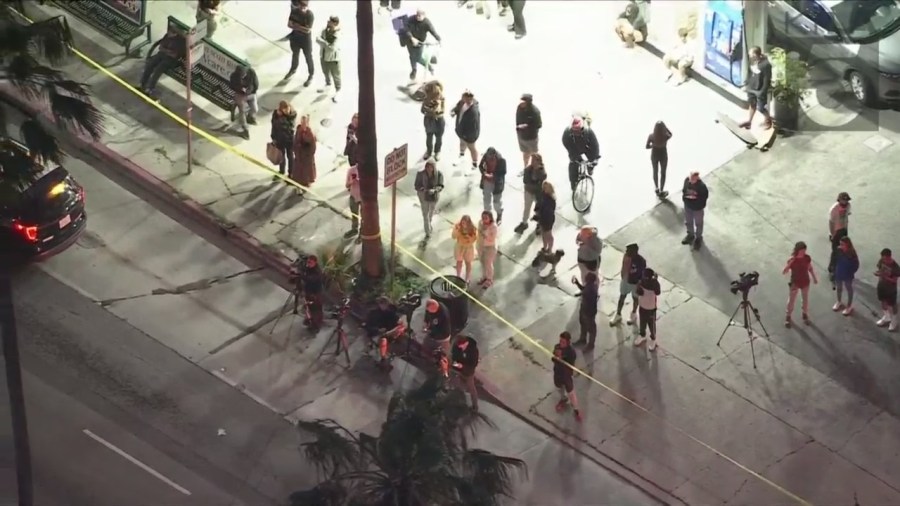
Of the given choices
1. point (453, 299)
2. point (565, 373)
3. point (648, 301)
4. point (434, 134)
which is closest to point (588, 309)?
point (648, 301)

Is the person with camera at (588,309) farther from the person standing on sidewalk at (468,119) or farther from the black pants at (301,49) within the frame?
the black pants at (301,49)

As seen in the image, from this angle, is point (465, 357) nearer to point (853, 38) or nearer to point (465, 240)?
point (465, 240)

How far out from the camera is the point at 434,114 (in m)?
24.7

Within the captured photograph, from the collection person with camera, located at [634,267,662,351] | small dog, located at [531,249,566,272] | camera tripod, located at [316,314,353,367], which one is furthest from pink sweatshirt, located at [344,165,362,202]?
person with camera, located at [634,267,662,351]

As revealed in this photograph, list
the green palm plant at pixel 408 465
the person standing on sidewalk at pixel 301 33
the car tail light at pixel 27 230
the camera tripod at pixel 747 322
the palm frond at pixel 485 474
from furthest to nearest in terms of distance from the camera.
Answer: the person standing on sidewalk at pixel 301 33 < the car tail light at pixel 27 230 < the camera tripod at pixel 747 322 < the palm frond at pixel 485 474 < the green palm plant at pixel 408 465

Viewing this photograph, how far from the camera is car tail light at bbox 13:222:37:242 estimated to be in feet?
73.5

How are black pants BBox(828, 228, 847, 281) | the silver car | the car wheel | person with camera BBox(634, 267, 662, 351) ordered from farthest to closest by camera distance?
1. the car wheel
2. the silver car
3. black pants BBox(828, 228, 847, 281)
4. person with camera BBox(634, 267, 662, 351)

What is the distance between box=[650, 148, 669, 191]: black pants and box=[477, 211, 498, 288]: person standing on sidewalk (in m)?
3.00

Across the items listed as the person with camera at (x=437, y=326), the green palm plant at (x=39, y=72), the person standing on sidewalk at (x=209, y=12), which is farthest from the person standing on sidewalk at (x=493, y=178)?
the person standing on sidewalk at (x=209, y=12)

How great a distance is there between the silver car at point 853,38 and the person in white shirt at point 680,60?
1.69 meters

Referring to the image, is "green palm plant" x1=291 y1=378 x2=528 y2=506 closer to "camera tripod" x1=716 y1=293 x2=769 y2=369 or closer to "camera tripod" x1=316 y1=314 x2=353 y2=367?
"camera tripod" x1=316 y1=314 x2=353 y2=367

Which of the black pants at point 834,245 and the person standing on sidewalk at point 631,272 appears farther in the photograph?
the black pants at point 834,245

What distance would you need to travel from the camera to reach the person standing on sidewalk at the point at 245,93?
25484mm

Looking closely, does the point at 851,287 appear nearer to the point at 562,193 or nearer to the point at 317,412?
the point at 562,193
